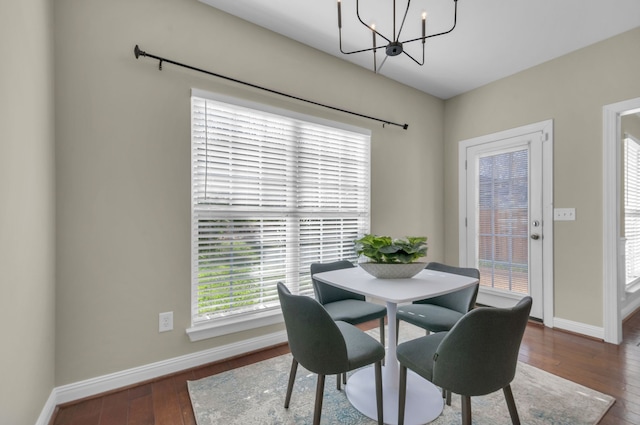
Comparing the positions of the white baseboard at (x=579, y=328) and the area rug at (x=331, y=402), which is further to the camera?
the white baseboard at (x=579, y=328)

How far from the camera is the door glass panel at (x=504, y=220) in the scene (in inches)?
125

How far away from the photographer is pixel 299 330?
1.42 metres

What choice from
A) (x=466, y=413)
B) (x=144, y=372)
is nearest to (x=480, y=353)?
(x=466, y=413)

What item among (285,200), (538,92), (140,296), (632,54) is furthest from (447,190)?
(140,296)

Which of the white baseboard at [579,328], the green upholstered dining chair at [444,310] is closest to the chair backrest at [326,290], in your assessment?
the green upholstered dining chair at [444,310]

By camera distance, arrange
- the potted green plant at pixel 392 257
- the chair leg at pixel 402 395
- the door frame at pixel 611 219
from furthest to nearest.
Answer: the door frame at pixel 611 219 → the potted green plant at pixel 392 257 → the chair leg at pixel 402 395

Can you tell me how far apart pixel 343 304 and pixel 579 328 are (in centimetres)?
229

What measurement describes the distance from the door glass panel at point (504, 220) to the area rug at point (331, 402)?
1.38 m

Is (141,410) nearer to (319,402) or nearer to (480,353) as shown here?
(319,402)

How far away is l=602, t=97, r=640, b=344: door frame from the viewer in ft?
8.36

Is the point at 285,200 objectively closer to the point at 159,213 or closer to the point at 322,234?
the point at 322,234

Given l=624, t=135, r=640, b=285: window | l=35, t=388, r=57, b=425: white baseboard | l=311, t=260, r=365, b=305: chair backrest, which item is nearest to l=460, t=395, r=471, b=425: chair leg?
l=311, t=260, r=365, b=305: chair backrest

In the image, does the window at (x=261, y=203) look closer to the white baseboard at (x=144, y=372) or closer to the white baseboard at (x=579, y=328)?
the white baseboard at (x=144, y=372)

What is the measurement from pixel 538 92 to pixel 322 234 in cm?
259
